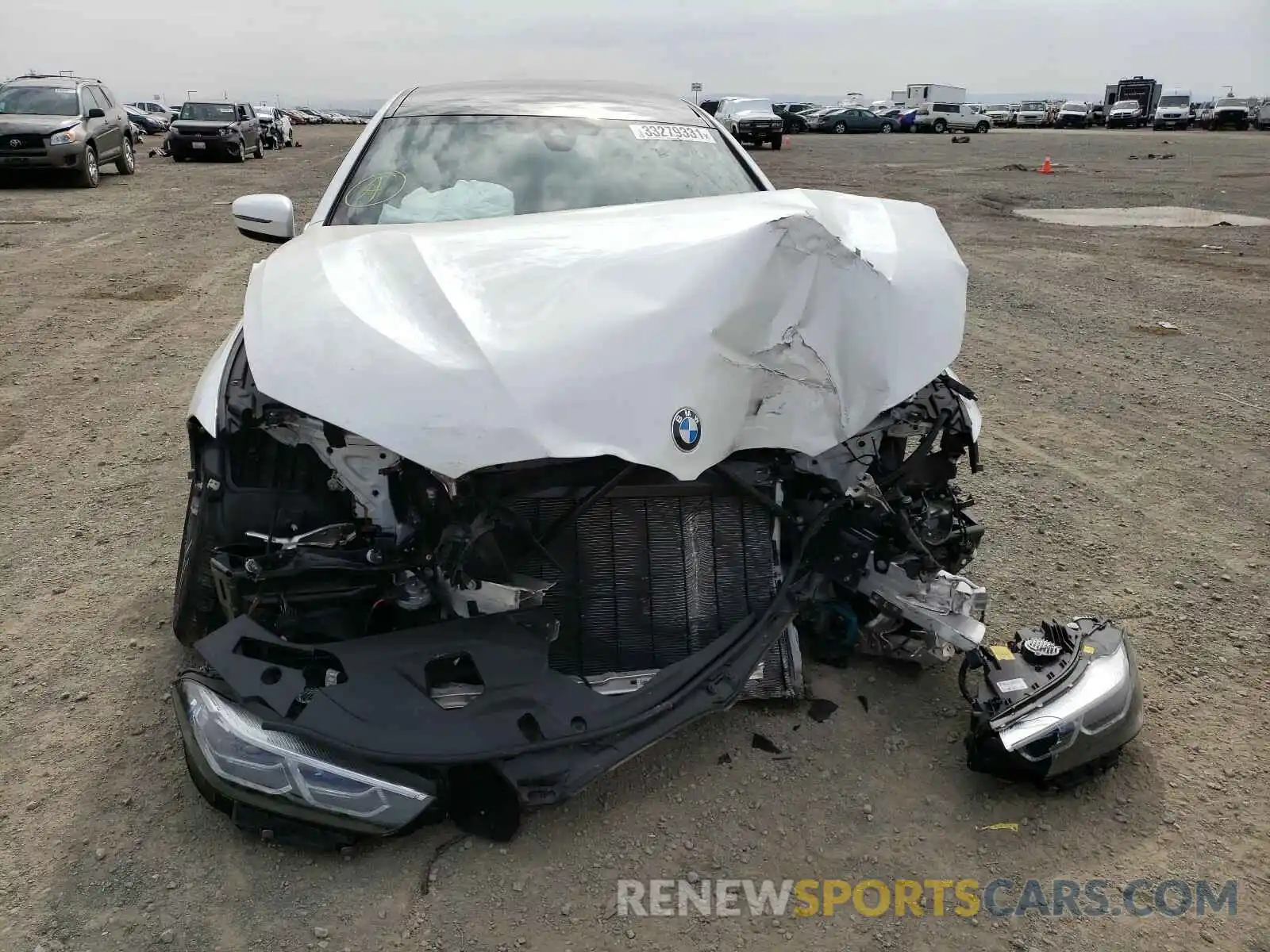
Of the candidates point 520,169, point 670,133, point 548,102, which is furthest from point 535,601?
point 548,102

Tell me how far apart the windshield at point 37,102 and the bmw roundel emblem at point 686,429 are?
15652mm

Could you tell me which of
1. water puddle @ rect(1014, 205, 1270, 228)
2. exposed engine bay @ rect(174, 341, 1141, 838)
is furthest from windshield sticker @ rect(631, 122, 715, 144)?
water puddle @ rect(1014, 205, 1270, 228)

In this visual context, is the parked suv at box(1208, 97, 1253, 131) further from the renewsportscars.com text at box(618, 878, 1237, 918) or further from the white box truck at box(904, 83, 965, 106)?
the renewsportscars.com text at box(618, 878, 1237, 918)

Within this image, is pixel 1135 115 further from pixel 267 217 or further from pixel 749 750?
pixel 749 750

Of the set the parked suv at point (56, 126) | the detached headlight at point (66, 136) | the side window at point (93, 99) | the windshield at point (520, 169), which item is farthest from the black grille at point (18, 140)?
the windshield at point (520, 169)

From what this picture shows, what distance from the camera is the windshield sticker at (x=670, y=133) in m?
3.83

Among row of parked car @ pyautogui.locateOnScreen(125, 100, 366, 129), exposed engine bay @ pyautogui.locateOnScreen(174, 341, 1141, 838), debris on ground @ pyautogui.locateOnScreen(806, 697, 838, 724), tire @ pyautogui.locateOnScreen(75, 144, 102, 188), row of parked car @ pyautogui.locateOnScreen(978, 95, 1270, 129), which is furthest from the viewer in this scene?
row of parked car @ pyautogui.locateOnScreen(978, 95, 1270, 129)

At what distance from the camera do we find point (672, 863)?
235 cm

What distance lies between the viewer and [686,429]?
7.38 ft

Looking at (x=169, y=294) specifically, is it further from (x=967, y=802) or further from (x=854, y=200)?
(x=967, y=802)

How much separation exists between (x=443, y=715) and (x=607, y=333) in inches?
41.0

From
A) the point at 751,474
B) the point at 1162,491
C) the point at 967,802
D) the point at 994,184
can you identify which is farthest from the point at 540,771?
the point at 994,184

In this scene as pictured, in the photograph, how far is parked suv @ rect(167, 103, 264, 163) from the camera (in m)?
20.7

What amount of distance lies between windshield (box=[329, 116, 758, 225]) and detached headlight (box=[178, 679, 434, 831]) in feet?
6.30
